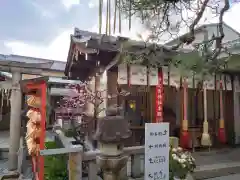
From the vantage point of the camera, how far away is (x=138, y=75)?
7102mm

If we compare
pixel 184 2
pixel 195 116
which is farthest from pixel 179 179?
pixel 195 116

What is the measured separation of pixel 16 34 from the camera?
17047 mm

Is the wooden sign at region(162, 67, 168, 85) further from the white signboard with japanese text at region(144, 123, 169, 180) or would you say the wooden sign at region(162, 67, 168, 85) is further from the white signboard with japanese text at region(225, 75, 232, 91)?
the white signboard with japanese text at region(144, 123, 169, 180)

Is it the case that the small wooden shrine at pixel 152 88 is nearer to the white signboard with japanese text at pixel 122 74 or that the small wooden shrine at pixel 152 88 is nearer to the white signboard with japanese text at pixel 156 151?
the white signboard with japanese text at pixel 122 74

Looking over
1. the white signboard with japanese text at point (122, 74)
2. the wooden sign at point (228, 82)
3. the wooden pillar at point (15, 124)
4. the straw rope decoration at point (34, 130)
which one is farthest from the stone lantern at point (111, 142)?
the wooden sign at point (228, 82)

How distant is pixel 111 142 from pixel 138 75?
13.0 feet

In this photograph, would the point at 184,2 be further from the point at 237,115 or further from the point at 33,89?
the point at 237,115

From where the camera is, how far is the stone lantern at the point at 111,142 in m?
3.45

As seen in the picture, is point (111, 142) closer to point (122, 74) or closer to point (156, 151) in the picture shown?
point (156, 151)

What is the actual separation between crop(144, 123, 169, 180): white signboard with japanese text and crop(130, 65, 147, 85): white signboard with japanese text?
3276 mm

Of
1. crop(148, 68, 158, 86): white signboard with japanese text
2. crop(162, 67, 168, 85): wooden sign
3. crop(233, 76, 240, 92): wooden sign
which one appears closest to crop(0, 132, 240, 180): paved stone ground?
crop(233, 76, 240, 92): wooden sign

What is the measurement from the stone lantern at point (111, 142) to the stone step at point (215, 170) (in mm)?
3143

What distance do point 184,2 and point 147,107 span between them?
22.9ft

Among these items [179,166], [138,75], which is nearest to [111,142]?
[179,166]
